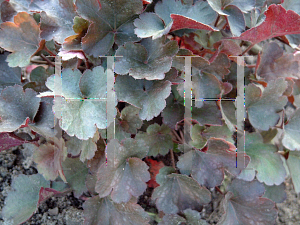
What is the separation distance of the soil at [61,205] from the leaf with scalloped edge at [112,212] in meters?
0.12

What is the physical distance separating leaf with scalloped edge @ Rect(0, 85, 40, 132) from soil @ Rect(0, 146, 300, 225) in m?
0.29

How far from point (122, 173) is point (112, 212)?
15 centimetres

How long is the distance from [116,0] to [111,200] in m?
0.62

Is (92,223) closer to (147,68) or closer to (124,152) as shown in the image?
(124,152)

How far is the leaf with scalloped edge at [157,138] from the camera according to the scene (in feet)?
2.97

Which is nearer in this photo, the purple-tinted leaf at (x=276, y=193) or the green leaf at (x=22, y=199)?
the green leaf at (x=22, y=199)

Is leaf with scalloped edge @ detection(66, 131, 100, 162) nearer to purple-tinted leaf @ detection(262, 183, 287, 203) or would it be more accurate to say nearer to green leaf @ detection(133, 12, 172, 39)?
green leaf @ detection(133, 12, 172, 39)

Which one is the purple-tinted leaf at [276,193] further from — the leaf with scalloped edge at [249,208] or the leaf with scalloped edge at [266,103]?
the leaf with scalloped edge at [266,103]

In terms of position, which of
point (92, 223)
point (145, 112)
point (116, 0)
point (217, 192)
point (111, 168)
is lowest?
point (217, 192)

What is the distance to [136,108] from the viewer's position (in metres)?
0.85

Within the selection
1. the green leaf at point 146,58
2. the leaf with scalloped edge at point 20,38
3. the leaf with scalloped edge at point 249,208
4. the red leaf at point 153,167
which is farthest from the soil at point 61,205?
the green leaf at point 146,58

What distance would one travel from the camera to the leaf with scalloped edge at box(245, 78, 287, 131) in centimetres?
92

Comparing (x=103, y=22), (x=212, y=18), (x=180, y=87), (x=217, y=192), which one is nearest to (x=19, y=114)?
(x=103, y=22)

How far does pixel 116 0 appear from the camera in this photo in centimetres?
80
